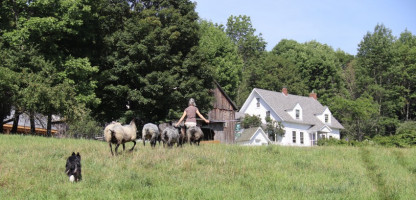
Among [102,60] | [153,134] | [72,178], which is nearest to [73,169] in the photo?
[72,178]

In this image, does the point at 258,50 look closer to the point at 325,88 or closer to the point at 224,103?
the point at 325,88

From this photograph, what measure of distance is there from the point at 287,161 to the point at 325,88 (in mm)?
70497

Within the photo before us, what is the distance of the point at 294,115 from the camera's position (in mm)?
68688

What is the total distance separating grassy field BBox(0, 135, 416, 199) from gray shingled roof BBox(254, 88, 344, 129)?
4610 cm

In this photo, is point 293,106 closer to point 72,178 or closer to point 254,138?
point 254,138

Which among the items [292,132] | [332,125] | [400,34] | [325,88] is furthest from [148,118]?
[400,34]

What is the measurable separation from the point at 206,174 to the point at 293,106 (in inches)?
2166

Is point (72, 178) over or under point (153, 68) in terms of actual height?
under

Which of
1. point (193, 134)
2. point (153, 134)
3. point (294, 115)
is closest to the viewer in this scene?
point (153, 134)

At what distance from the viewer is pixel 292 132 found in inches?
2677

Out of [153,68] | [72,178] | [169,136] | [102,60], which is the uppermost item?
[102,60]

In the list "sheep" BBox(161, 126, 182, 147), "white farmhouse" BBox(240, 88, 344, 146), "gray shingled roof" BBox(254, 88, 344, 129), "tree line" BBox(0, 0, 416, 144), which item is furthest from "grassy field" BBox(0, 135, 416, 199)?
"gray shingled roof" BBox(254, 88, 344, 129)

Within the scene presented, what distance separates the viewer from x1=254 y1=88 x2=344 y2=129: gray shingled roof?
222ft

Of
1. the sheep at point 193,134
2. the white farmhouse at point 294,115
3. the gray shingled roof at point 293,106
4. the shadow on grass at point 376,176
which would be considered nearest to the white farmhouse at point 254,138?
the white farmhouse at point 294,115
